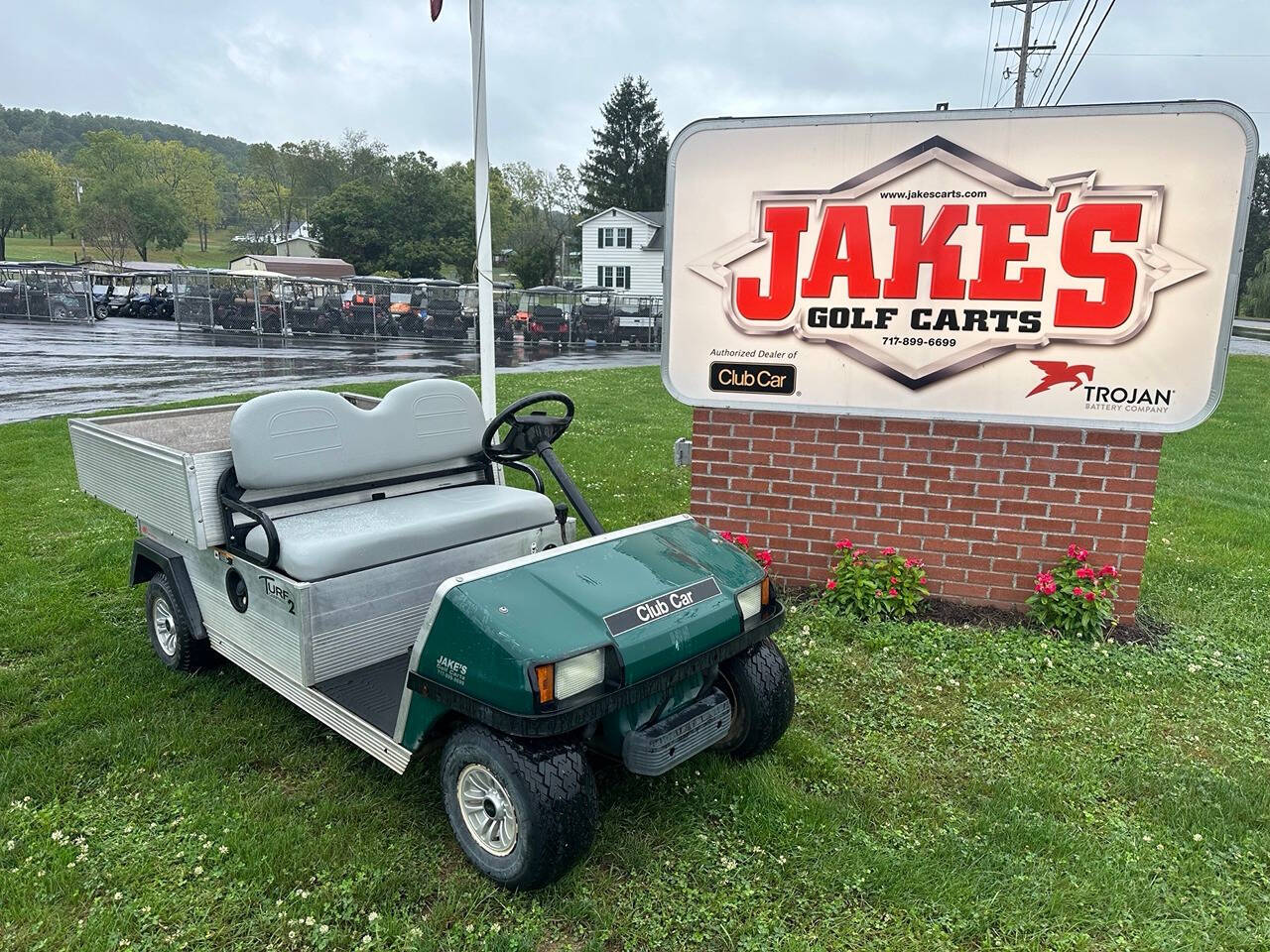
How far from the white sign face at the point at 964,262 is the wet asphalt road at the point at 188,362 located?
9.22 m

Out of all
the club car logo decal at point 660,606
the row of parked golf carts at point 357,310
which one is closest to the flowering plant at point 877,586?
the club car logo decal at point 660,606

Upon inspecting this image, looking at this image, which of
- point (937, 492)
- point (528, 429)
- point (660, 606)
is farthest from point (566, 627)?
point (937, 492)

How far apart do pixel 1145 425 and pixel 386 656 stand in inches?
145

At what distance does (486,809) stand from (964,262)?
3419 millimetres

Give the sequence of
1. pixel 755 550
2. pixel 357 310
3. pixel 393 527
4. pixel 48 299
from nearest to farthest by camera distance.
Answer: pixel 393 527 → pixel 755 550 → pixel 357 310 → pixel 48 299

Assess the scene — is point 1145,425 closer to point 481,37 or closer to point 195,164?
point 481,37

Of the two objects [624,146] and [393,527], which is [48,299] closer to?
[393,527]

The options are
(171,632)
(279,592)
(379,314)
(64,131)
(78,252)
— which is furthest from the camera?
(64,131)

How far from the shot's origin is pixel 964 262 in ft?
14.0

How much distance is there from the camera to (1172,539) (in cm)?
602

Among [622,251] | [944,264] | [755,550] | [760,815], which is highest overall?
[622,251]

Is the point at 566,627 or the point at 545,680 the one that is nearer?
the point at 545,680

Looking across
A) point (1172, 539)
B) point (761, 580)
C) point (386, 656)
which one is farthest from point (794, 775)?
point (1172, 539)

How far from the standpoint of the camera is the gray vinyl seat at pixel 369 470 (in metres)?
3.12
